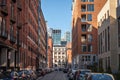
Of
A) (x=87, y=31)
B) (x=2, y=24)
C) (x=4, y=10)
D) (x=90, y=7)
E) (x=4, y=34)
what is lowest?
→ (x=4, y=34)

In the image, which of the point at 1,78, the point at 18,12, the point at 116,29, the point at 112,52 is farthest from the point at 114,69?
the point at 1,78

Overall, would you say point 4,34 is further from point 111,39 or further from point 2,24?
point 111,39

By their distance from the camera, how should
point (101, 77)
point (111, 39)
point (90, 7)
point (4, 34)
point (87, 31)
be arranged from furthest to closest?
1. point (90, 7)
2. point (87, 31)
3. point (111, 39)
4. point (4, 34)
5. point (101, 77)

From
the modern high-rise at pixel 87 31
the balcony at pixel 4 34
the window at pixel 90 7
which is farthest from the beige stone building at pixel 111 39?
the window at pixel 90 7

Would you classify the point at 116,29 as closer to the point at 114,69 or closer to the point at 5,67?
the point at 114,69

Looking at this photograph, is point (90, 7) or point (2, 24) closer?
point (2, 24)

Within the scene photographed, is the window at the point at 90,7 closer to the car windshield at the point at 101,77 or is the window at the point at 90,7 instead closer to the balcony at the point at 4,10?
the balcony at the point at 4,10

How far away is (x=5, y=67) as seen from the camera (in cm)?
4997

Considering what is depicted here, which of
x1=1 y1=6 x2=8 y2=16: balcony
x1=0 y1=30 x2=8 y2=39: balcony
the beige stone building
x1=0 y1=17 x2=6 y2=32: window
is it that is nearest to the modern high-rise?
the beige stone building

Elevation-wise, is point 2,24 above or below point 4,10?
below

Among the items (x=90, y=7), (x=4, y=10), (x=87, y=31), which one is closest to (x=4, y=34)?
(x=4, y=10)

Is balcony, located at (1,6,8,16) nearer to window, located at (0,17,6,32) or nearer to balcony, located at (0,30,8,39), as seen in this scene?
window, located at (0,17,6,32)

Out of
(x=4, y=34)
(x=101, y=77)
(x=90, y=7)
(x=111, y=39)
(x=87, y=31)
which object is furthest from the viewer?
(x=90, y=7)

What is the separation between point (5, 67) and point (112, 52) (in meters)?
21.9
